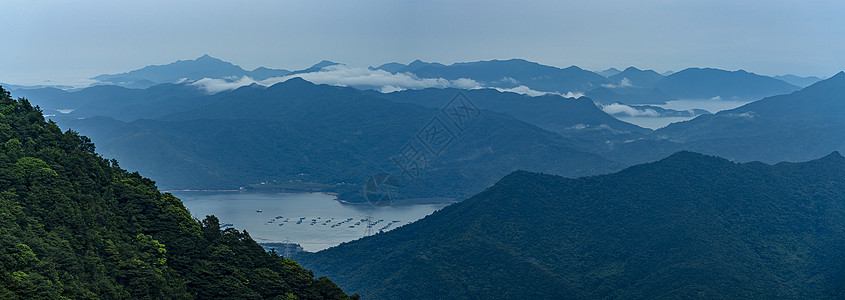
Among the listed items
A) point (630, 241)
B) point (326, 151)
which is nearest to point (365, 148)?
point (326, 151)

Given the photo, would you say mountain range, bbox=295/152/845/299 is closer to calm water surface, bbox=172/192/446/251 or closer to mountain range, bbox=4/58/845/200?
calm water surface, bbox=172/192/446/251

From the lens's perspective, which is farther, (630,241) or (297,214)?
(297,214)

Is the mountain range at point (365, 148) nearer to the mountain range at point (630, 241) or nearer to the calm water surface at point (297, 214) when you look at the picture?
the calm water surface at point (297, 214)

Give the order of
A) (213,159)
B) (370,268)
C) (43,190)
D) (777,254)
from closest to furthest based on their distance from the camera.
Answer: (43,190) < (777,254) < (370,268) < (213,159)

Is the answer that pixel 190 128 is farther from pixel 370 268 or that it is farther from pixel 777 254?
pixel 777 254

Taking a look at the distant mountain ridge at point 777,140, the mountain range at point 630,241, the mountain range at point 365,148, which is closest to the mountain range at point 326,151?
the mountain range at point 365,148

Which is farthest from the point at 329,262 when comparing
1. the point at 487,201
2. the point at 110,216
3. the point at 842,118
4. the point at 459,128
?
the point at 842,118

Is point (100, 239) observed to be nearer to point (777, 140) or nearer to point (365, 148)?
point (365, 148)

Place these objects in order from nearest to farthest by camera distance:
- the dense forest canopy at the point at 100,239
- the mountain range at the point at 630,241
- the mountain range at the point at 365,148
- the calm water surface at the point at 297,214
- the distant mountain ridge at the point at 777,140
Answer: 1. the dense forest canopy at the point at 100,239
2. the mountain range at the point at 630,241
3. the calm water surface at the point at 297,214
4. the mountain range at the point at 365,148
5. the distant mountain ridge at the point at 777,140

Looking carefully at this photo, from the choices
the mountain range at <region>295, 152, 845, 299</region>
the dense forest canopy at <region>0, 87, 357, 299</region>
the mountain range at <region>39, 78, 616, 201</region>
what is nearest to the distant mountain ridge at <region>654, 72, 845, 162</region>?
the mountain range at <region>39, 78, 616, 201</region>
